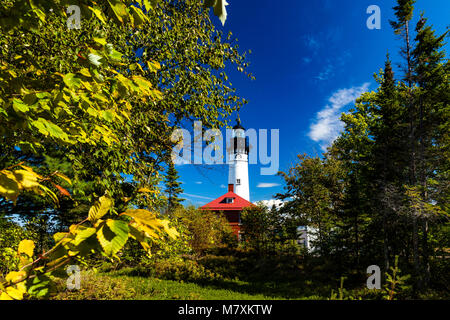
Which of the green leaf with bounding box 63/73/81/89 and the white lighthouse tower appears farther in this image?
the white lighthouse tower

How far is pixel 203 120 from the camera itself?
18.9 ft

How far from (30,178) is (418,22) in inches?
685

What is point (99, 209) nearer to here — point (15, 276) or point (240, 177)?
point (15, 276)

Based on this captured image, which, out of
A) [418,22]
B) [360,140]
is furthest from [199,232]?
[418,22]

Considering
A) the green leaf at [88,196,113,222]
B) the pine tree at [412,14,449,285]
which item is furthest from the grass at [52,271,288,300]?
the pine tree at [412,14,449,285]

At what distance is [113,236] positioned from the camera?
977 mm

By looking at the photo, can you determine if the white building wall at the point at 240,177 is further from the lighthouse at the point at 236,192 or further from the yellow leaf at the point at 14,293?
the yellow leaf at the point at 14,293

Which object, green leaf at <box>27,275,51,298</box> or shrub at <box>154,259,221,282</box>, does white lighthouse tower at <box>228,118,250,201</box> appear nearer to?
shrub at <box>154,259,221,282</box>

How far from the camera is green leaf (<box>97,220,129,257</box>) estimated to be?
95 centimetres

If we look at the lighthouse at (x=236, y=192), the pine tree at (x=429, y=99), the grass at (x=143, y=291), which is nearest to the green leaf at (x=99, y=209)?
the grass at (x=143, y=291)

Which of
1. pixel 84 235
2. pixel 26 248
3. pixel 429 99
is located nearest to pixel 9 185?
pixel 26 248
